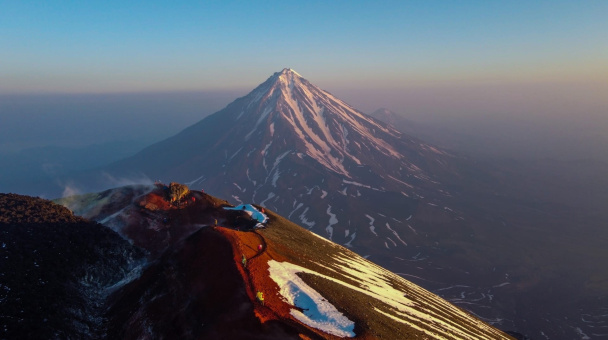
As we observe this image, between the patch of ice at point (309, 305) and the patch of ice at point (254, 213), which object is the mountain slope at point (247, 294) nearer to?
the patch of ice at point (309, 305)

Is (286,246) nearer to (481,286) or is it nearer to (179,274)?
(179,274)

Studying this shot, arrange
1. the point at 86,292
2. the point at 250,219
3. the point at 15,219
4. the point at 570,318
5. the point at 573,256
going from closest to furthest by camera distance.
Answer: the point at 86,292 → the point at 15,219 → the point at 250,219 → the point at 570,318 → the point at 573,256

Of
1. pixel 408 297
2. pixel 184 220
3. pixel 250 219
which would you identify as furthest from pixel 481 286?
pixel 184 220

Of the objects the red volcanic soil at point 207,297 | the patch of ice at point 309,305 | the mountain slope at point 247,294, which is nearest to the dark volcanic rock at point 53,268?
the mountain slope at point 247,294

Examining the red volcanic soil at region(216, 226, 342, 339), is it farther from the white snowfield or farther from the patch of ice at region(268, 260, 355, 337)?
the white snowfield

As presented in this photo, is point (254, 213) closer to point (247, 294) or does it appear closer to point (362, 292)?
point (362, 292)

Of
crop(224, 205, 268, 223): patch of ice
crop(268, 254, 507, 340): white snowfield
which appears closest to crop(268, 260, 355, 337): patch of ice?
crop(268, 254, 507, 340): white snowfield
